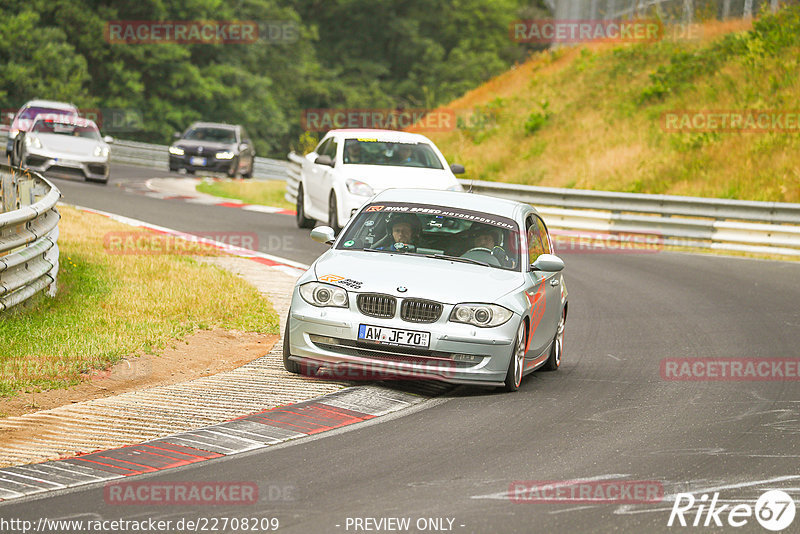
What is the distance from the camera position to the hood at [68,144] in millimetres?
27047

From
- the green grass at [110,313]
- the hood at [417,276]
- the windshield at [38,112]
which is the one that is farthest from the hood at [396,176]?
the windshield at [38,112]

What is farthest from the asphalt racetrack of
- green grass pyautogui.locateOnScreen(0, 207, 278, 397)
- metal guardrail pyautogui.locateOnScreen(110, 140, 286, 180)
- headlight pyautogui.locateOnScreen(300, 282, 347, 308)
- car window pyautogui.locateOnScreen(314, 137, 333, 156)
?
metal guardrail pyautogui.locateOnScreen(110, 140, 286, 180)

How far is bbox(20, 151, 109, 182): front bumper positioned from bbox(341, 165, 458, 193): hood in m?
11.0

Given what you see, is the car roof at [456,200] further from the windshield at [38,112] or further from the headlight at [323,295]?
the windshield at [38,112]

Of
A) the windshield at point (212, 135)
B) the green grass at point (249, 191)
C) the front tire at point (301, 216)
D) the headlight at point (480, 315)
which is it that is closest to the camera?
the headlight at point (480, 315)

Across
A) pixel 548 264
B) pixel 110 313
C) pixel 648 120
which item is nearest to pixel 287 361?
pixel 548 264

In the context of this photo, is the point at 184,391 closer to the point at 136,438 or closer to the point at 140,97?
the point at 136,438

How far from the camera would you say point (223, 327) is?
11500 millimetres

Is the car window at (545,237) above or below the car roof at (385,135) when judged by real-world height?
below

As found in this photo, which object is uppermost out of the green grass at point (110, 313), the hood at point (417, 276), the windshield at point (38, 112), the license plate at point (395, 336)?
the hood at point (417, 276)

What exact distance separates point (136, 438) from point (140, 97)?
51.8 metres

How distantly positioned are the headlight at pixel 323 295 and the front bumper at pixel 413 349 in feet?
0.19

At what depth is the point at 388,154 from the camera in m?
18.8

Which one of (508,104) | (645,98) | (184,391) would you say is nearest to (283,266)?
(184,391)
